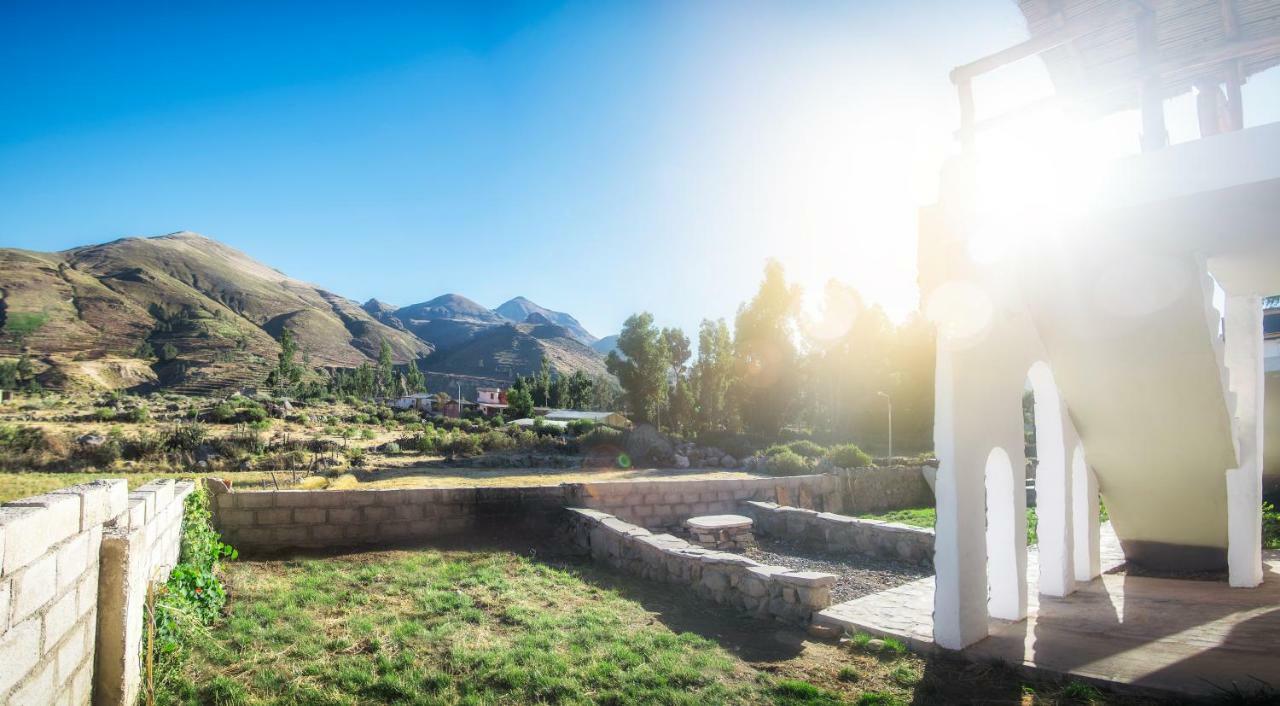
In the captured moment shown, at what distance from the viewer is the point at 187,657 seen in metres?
4.68

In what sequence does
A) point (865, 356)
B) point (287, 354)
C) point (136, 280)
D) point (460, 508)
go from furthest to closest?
point (136, 280) → point (287, 354) → point (865, 356) → point (460, 508)

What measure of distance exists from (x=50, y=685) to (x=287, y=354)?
70.8m

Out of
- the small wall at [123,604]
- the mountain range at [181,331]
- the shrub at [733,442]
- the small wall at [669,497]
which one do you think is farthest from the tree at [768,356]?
the mountain range at [181,331]

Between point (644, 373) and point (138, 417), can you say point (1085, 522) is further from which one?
point (138, 417)

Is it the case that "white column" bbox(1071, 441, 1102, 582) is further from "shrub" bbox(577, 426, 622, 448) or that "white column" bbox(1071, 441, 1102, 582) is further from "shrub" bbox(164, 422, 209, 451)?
"shrub" bbox(164, 422, 209, 451)

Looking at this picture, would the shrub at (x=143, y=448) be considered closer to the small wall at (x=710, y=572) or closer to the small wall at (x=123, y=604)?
the small wall at (x=710, y=572)

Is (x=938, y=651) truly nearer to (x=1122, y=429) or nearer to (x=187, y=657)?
(x=1122, y=429)

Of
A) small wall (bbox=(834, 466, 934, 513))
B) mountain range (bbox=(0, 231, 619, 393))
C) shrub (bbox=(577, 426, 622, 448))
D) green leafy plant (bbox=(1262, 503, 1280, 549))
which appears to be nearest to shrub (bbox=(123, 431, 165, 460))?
shrub (bbox=(577, 426, 622, 448))

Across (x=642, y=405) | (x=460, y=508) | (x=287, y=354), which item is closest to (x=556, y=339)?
(x=287, y=354)

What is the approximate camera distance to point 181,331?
107 metres

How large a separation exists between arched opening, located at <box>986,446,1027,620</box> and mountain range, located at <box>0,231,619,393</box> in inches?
3416

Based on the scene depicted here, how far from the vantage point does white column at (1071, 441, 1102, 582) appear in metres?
7.50

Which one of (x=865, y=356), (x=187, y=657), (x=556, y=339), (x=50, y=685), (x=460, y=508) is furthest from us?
(x=556, y=339)

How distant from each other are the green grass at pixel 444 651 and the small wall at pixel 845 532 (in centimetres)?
459
